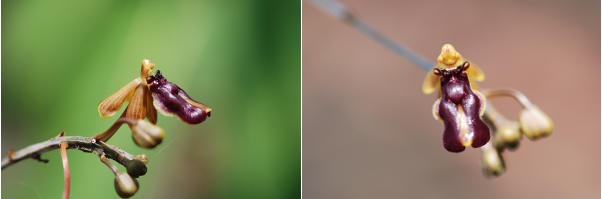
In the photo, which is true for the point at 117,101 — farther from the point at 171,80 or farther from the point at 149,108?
the point at 171,80

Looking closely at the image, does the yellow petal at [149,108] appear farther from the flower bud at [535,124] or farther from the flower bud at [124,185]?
the flower bud at [535,124]

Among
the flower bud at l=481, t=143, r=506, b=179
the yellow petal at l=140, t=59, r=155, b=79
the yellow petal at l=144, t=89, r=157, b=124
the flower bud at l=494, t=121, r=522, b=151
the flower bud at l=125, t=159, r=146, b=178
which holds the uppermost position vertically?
the yellow petal at l=140, t=59, r=155, b=79

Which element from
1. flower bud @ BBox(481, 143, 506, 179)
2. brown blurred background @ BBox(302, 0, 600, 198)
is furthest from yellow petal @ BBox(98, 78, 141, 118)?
brown blurred background @ BBox(302, 0, 600, 198)

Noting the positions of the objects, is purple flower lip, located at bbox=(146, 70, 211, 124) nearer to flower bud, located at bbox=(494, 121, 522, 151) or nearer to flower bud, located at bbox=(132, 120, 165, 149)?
flower bud, located at bbox=(132, 120, 165, 149)

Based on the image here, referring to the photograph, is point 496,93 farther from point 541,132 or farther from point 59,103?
point 59,103

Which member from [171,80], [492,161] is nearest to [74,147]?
[171,80]

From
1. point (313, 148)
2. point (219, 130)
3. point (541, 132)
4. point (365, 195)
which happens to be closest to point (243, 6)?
point (219, 130)

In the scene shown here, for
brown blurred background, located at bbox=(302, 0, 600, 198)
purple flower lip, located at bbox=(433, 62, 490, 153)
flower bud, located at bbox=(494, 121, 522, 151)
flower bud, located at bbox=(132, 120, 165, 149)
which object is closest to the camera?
flower bud, located at bbox=(132, 120, 165, 149)

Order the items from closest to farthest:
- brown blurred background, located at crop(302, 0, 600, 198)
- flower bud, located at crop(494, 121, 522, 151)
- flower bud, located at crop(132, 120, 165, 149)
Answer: flower bud, located at crop(132, 120, 165, 149) < flower bud, located at crop(494, 121, 522, 151) < brown blurred background, located at crop(302, 0, 600, 198)
